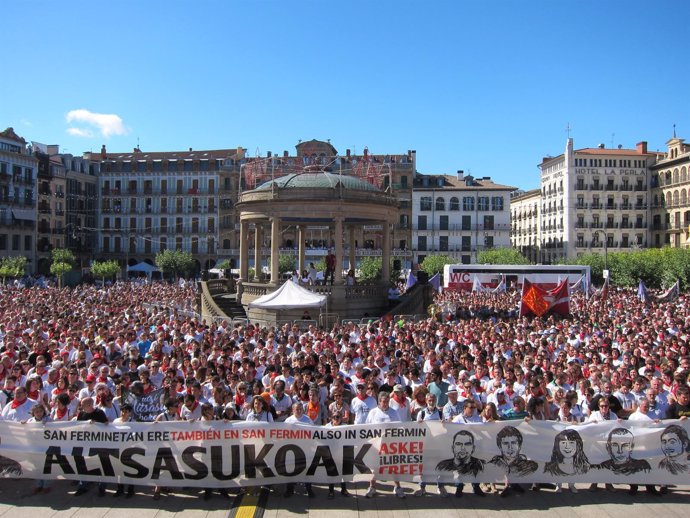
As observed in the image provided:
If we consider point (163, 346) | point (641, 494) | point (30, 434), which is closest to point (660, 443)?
point (641, 494)

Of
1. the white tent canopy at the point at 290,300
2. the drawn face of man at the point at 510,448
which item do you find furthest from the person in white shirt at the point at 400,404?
the white tent canopy at the point at 290,300

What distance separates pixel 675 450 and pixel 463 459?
3423 mm

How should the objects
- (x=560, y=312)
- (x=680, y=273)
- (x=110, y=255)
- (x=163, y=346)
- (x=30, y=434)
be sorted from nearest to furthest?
(x=30, y=434)
(x=163, y=346)
(x=560, y=312)
(x=680, y=273)
(x=110, y=255)

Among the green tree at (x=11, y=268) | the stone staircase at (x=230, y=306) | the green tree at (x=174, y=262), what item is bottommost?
the stone staircase at (x=230, y=306)

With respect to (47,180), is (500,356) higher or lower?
lower

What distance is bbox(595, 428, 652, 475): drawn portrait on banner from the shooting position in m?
9.58

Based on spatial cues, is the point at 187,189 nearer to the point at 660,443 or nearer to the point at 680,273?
the point at 680,273

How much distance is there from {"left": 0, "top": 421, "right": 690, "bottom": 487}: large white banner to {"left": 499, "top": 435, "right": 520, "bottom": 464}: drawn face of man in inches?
0.6

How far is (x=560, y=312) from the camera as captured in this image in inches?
1080

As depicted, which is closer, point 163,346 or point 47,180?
point 163,346

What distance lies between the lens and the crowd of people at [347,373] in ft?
32.7

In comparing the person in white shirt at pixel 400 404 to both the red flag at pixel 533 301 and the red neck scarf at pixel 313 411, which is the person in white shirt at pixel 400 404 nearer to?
the red neck scarf at pixel 313 411

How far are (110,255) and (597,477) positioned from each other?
84.7m

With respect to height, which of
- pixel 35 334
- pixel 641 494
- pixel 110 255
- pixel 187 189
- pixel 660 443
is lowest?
pixel 641 494
